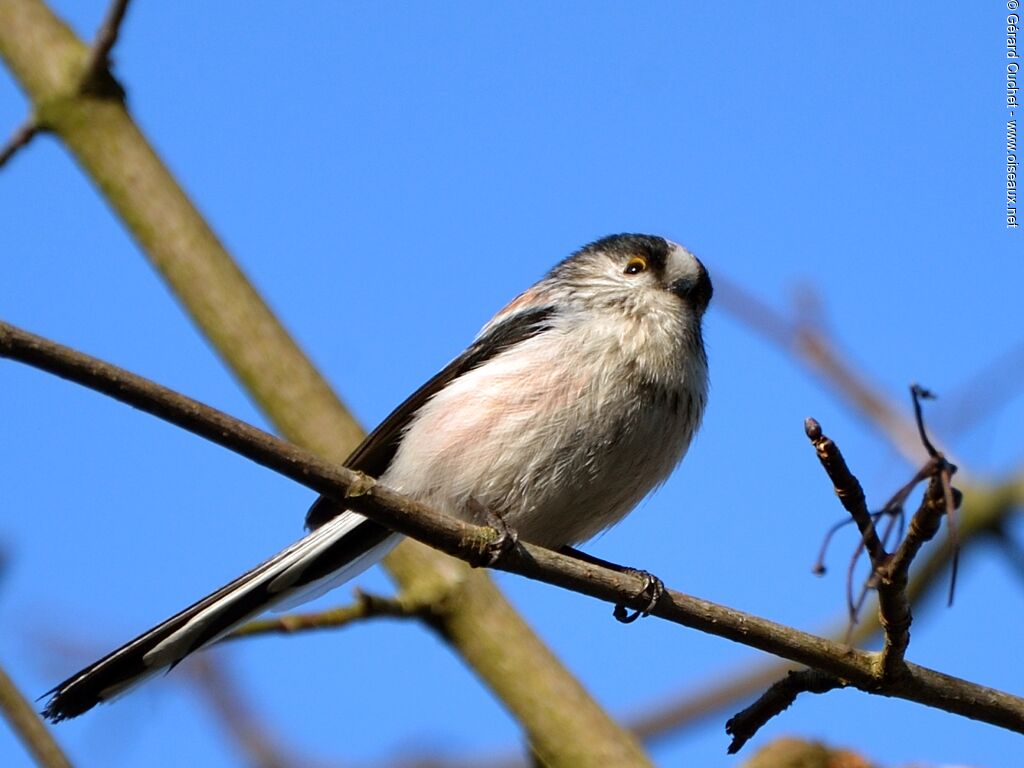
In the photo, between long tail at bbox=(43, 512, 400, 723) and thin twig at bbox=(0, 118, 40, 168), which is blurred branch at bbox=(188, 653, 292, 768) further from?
thin twig at bbox=(0, 118, 40, 168)

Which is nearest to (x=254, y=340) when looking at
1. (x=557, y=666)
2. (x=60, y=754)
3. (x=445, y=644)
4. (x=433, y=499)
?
(x=433, y=499)

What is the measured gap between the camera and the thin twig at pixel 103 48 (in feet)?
13.1

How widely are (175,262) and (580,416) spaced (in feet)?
4.35

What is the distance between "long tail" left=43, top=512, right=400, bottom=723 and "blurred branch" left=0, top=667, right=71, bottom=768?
525 mm

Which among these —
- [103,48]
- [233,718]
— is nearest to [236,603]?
[233,718]

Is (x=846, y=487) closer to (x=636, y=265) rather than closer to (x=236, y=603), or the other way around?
(x=236, y=603)

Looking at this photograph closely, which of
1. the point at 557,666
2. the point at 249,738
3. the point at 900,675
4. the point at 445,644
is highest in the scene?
the point at 249,738

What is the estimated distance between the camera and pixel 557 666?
11.4 feet

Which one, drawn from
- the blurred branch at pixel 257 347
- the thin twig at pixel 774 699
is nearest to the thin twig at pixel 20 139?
the blurred branch at pixel 257 347

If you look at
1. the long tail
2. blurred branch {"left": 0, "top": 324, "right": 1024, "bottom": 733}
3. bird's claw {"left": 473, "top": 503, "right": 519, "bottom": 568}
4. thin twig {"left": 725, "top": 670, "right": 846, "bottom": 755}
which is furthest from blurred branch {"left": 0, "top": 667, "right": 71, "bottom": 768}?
thin twig {"left": 725, "top": 670, "right": 846, "bottom": 755}

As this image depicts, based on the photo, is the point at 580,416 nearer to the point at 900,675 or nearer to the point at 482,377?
the point at 482,377

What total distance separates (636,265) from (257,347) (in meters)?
1.68

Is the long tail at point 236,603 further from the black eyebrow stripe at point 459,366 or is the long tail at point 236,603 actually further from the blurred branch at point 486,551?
the blurred branch at point 486,551

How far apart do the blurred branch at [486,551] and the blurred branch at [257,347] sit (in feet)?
1.43
